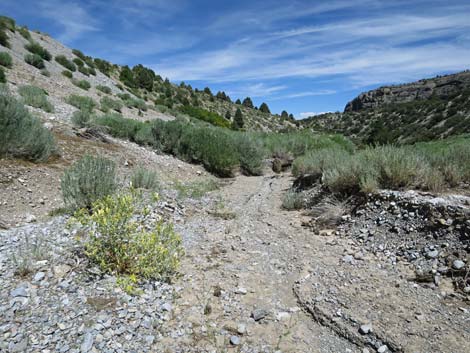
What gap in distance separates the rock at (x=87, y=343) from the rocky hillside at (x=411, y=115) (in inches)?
513

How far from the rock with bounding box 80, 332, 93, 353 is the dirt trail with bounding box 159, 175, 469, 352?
1.72 feet

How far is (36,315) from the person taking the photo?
2.52 m

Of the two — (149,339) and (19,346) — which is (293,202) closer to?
(149,339)

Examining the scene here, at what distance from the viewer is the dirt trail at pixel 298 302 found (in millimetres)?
2689

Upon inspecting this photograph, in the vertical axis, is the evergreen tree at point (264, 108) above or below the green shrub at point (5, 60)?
above

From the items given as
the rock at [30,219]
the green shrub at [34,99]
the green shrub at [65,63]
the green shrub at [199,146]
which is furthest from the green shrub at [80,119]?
the green shrub at [65,63]

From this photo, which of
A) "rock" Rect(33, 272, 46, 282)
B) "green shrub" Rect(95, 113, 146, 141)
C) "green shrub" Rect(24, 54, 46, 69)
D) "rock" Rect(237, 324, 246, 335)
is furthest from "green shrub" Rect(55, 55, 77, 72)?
"rock" Rect(237, 324, 246, 335)

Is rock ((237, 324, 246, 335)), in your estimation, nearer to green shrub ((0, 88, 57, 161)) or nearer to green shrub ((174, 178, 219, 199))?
green shrub ((174, 178, 219, 199))

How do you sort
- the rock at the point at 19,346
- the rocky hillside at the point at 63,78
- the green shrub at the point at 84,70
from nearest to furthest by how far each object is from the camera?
the rock at the point at 19,346, the rocky hillside at the point at 63,78, the green shrub at the point at 84,70

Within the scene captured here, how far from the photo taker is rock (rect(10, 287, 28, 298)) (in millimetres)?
2664

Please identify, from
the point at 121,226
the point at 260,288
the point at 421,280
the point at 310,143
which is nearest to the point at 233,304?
the point at 260,288

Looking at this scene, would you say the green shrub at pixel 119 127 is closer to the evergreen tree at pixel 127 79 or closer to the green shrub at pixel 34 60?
the green shrub at pixel 34 60

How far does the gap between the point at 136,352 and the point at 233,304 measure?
3.47 feet

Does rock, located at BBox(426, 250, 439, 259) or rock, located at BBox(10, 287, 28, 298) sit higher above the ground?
rock, located at BBox(426, 250, 439, 259)
